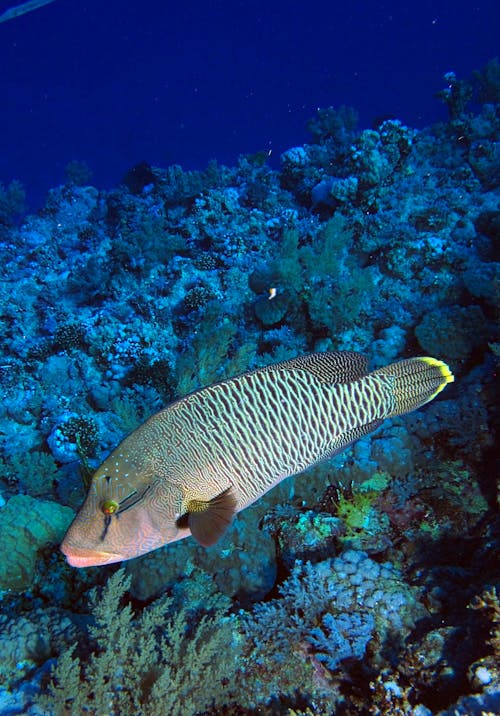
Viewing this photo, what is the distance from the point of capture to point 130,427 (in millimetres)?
5879

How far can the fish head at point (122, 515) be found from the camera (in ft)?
7.51

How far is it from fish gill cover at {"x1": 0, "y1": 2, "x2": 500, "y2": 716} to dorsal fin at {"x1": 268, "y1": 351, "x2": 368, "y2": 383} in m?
1.84

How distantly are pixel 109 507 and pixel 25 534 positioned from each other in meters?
3.46

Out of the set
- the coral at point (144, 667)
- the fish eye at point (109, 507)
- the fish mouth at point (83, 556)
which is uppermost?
the fish eye at point (109, 507)

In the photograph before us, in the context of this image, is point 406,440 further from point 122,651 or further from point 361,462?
point 122,651

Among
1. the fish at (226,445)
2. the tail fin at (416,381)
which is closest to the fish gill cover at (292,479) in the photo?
the fish at (226,445)

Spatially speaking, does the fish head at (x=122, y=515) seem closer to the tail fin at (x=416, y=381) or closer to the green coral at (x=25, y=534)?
the tail fin at (x=416, y=381)

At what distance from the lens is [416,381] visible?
2961 millimetres

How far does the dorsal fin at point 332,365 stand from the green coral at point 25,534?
3878mm

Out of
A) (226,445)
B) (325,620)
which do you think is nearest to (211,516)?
(226,445)

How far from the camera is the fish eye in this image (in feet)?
7.56

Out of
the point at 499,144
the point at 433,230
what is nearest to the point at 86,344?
the point at 433,230

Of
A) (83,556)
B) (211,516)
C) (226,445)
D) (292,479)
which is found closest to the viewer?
(83,556)

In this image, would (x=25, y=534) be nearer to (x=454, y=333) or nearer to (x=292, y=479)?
(x=292, y=479)
